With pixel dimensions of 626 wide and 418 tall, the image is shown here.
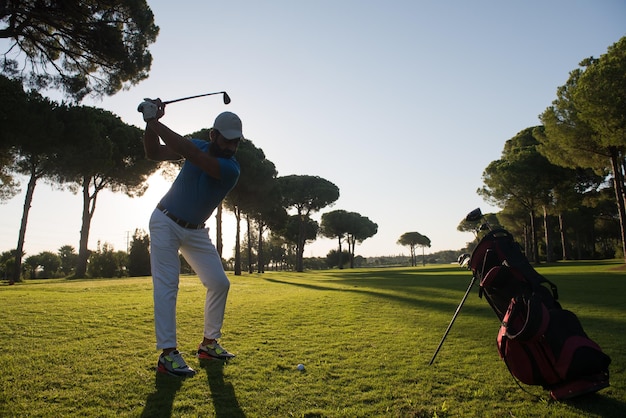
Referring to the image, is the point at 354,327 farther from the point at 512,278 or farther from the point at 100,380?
the point at 100,380

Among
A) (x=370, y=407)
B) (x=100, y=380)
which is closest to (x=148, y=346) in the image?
(x=100, y=380)

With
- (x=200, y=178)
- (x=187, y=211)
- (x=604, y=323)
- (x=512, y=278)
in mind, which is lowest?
(x=604, y=323)

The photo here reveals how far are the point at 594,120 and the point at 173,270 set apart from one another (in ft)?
88.8

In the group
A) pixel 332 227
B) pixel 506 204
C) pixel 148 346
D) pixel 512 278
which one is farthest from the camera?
pixel 332 227

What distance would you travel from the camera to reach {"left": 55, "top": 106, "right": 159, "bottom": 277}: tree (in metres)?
20.9

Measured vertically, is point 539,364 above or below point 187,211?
below

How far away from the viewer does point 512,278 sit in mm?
3309

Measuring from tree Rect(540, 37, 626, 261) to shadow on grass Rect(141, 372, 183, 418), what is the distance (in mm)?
26411

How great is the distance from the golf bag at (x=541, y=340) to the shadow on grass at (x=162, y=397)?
2.61m

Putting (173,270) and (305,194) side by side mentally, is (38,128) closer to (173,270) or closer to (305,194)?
(173,270)

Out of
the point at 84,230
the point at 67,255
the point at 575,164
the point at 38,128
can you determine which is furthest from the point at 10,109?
the point at 67,255

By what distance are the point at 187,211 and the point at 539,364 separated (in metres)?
3.40

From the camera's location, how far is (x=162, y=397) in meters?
3.03

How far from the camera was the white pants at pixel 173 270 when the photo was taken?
3.89 meters
